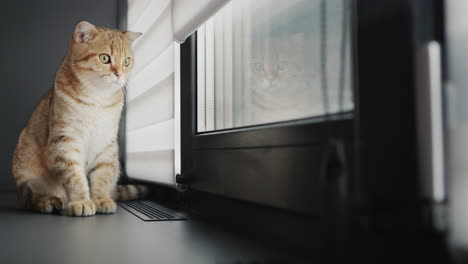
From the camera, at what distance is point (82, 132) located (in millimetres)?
1444

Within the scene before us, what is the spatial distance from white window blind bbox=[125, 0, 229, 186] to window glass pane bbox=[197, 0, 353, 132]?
99mm

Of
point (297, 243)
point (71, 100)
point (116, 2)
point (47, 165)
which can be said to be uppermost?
point (116, 2)

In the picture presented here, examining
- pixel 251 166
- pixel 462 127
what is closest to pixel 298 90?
pixel 251 166

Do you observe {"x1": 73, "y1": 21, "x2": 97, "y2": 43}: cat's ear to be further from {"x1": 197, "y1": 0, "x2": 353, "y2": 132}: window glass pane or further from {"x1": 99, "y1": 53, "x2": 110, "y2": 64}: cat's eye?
{"x1": 197, "y1": 0, "x2": 353, "y2": 132}: window glass pane

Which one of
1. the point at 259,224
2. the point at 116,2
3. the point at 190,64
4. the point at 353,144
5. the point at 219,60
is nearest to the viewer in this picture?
the point at 353,144

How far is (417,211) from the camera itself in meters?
0.53

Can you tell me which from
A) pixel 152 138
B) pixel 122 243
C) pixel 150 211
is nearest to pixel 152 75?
pixel 152 138

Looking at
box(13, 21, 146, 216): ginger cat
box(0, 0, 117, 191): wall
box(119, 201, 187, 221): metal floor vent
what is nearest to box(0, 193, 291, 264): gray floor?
box(119, 201, 187, 221): metal floor vent

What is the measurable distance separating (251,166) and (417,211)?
0.45 meters

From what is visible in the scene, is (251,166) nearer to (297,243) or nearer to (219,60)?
(297,243)

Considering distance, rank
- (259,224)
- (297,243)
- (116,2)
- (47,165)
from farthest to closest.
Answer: (116,2), (47,165), (259,224), (297,243)

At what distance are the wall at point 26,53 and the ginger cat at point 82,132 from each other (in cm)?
100

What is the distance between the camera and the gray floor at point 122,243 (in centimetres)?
70

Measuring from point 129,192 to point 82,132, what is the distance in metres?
0.37
